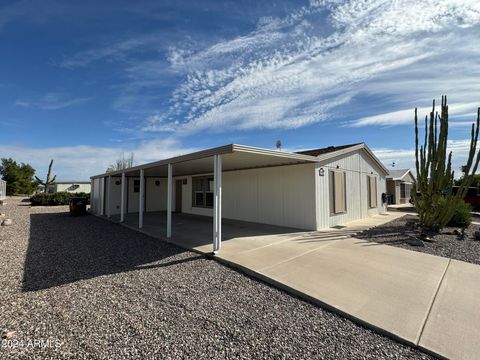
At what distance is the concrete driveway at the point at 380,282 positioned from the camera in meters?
2.71

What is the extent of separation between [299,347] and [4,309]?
3805 mm

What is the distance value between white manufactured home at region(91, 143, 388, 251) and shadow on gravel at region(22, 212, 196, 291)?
1.09 meters

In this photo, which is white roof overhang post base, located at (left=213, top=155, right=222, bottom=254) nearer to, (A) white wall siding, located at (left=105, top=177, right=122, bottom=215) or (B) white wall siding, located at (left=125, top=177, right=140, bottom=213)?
(A) white wall siding, located at (left=105, top=177, right=122, bottom=215)

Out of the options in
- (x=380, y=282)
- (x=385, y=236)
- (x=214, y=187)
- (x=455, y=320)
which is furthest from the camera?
(x=385, y=236)

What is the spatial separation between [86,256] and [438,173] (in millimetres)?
10554

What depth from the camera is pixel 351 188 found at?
34.2 ft

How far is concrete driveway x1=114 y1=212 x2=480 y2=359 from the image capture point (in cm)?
271

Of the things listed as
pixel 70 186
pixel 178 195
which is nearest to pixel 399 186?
pixel 178 195

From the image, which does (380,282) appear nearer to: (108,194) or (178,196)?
(178,196)

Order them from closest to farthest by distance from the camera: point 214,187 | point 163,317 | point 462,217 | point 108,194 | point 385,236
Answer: point 163,317 → point 214,187 → point 385,236 → point 462,217 → point 108,194

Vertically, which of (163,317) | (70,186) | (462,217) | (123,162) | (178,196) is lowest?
(163,317)

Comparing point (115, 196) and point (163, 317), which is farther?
point (115, 196)

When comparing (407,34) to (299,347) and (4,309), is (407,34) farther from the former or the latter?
(4,309)

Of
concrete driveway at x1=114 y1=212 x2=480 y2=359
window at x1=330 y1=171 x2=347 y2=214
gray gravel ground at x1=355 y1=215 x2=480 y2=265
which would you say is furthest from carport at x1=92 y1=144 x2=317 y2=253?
gray gravel ground at x1=355 y1=215 x2=480 y2=265
